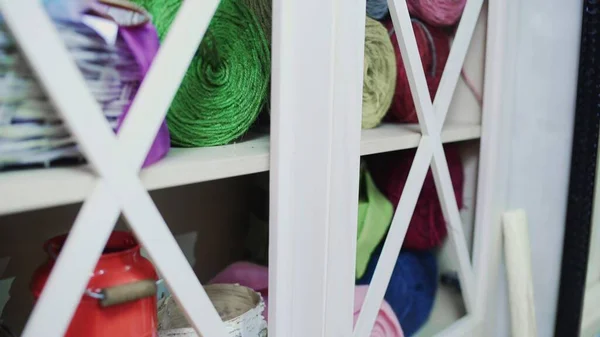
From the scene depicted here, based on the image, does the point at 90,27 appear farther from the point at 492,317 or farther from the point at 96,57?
the point at 492,317

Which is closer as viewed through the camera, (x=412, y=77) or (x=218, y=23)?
(x=218, y=23)

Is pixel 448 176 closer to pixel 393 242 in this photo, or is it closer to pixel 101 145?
pixel 393 242

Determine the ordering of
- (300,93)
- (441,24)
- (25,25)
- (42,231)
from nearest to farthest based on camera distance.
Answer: (25,25), (300,93), (42,231), (441,24)

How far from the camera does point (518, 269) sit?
32.5 inches

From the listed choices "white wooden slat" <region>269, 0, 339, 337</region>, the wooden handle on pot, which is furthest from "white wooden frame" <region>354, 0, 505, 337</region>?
the wooden handle on pot

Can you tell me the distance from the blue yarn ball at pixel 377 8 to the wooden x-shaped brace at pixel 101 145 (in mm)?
263

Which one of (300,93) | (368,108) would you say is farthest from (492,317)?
(300,93)

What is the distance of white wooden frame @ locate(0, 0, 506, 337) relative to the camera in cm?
35

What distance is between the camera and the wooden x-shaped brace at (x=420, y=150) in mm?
600

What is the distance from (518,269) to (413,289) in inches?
7.2

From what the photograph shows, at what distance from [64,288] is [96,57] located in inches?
6.9

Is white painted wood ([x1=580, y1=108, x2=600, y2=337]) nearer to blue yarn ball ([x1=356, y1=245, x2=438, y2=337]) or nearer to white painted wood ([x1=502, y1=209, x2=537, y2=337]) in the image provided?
white painted wood ([x1=502, y1=209, x2=537, y2=337])

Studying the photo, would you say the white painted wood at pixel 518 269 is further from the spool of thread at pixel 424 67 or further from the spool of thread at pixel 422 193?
the spool of thread at pixel 424 67

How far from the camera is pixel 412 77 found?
618mm
